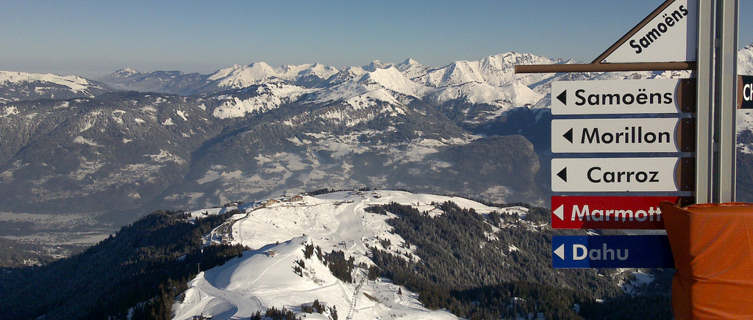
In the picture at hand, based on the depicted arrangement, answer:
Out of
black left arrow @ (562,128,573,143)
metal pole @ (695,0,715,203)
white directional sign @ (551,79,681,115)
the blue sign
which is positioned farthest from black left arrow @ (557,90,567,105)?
the blue sign

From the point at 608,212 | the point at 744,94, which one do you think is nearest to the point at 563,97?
the point at 608,212

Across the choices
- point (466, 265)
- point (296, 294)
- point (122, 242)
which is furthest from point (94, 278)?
point (466, 265)

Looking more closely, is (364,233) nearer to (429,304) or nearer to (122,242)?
(429,304)


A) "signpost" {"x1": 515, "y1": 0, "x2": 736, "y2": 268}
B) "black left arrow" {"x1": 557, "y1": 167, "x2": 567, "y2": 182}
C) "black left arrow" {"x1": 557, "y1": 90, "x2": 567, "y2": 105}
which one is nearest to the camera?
"signpost" {"x1": 515, "y1": 0, "x2": 736, "y2": 268}

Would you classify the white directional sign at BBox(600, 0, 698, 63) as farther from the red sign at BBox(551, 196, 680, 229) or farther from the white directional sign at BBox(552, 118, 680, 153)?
the red sign at BBox(551, 196, 680, 229)

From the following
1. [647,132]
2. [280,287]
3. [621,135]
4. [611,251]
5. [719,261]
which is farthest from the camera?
[280,287]

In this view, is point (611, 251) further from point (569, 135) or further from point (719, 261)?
point (719, 261)

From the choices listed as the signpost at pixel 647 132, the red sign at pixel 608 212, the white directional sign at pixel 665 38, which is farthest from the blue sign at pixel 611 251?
the white directional sign at pixel 665 38
